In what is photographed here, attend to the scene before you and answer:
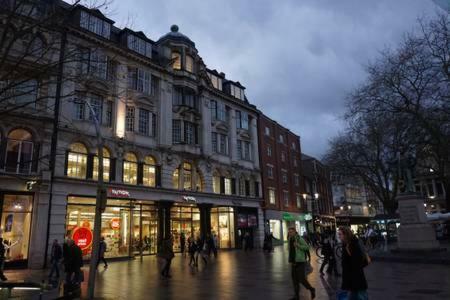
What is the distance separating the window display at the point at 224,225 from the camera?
35469 millimetres

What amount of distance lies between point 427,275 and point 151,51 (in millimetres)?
26463

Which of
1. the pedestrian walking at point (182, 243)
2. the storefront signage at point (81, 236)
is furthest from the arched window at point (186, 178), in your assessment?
the storefront signage at point (81, 236)

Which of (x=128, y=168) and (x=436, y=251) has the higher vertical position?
(x=128, y=168)

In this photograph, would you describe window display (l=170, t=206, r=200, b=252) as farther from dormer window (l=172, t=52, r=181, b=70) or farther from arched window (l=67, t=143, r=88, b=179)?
dormer window (l=172, t=52, r=181, b=70)

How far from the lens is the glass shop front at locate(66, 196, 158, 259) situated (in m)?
23.6

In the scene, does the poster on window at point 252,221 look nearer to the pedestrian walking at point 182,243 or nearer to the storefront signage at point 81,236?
the pedestrian walking at point 182,243

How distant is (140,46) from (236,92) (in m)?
14.6

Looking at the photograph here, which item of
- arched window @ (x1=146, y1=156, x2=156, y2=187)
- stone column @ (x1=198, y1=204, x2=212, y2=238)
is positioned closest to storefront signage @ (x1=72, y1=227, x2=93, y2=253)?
arched window @ (x1=146, y1=156, x2=156, y2=187)

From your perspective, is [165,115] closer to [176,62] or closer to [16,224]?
[176,62]

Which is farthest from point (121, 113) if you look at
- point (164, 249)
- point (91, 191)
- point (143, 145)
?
point (164, 249)

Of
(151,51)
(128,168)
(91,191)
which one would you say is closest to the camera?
(91,191)

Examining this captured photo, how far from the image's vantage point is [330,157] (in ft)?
134

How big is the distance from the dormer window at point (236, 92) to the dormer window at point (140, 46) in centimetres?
1253

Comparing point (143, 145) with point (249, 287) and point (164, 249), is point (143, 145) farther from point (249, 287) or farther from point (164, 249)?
point (249, 287)
